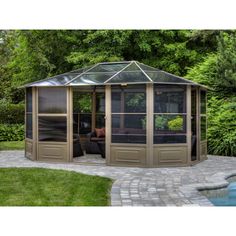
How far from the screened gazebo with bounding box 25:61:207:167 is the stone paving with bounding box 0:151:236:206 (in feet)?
1.15

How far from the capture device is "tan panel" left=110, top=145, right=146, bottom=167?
9422 millimetres

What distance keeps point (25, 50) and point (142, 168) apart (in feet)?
36.4

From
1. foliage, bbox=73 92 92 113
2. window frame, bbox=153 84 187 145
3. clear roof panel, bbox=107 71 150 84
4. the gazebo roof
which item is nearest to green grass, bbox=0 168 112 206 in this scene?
window frame, bbox=153 84 187 145

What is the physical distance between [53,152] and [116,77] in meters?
2.38

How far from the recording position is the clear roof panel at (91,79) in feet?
32.2

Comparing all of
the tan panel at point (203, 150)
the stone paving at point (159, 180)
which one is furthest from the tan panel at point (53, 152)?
the tan panel at point (203, 150)

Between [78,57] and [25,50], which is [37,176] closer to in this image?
[78,57]

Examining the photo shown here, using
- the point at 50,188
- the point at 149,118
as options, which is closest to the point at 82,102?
the point at 149,118

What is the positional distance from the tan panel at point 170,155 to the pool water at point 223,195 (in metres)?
1.92

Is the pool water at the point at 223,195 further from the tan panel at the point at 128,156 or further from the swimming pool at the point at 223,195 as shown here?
the tan panel at the point at 128,156

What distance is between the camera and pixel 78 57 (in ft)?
55.1

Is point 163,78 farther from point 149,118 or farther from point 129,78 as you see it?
point 149,118

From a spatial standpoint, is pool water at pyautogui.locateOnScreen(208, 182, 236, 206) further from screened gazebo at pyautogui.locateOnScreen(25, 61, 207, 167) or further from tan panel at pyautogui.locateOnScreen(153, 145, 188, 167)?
screened gazebo at pyautogui.locateOnScreen(25, 61, 207, 167)

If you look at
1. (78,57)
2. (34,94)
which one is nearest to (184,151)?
(34,94)
